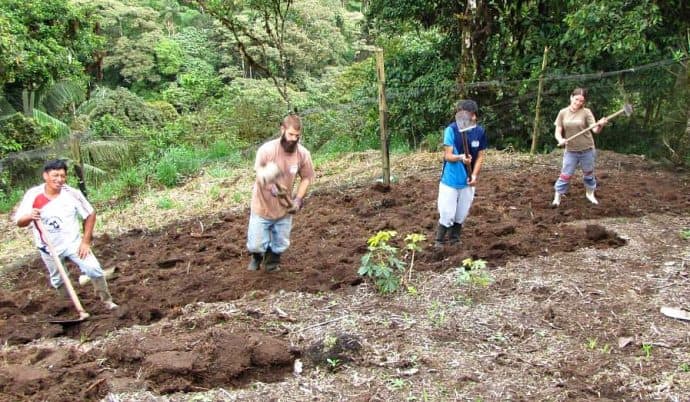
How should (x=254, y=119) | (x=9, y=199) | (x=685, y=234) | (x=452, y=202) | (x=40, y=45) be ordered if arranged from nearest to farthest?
(x=452, y=202)
(x=685, y=234)
(x=9, y=199)
(x=40, y=45)
(x=254, y=119)

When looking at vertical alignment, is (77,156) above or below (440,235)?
above

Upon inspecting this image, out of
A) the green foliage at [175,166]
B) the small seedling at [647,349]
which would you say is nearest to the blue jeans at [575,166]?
the small seedling at [647,349]

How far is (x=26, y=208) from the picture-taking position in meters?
4.43

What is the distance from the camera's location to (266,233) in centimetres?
504

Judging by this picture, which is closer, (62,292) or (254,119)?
(62,292)

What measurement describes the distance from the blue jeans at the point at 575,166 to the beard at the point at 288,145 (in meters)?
3.37

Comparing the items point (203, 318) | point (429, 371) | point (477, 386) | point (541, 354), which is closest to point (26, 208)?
point (203, 318)

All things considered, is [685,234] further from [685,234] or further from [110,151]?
[110,151]

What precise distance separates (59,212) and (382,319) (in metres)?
2.59

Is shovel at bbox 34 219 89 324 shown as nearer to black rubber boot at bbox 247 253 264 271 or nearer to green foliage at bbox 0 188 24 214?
black rubber boot at bbox 247 253 264 271

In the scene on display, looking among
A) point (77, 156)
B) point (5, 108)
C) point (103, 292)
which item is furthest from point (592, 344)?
point (5, 108)

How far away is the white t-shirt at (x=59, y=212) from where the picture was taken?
14.8 feet

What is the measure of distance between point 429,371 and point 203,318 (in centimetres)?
171

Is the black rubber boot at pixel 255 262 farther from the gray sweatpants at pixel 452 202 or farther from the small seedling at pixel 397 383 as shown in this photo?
the small seedling at pixel 397 383
